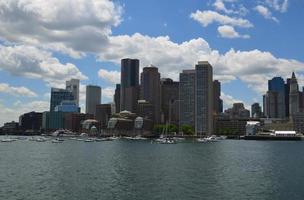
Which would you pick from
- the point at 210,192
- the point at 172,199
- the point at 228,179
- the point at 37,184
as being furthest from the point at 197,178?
the point at 37,184

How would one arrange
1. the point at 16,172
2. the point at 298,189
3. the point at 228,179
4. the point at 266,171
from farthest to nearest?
the point at 266,171
the point at 16,172
the point at 228,179
the point at 298,189

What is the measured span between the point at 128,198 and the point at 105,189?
789 cm

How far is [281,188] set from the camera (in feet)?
236

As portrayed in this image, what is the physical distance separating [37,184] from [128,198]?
18.6 m

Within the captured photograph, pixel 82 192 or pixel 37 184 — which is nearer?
pixel 82 192

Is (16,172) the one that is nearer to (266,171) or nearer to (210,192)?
(210,192)

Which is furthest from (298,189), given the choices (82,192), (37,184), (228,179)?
(37,184)

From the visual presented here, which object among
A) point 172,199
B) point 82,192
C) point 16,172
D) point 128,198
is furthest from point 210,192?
point 16,172

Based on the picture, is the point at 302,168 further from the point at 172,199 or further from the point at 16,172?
the point at 16,172

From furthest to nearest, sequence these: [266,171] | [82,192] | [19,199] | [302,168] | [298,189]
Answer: [302,168]
[266,171]
[298,189]
[82,192]
[19,199]

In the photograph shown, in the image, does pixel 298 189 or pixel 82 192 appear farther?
pixel 298 189

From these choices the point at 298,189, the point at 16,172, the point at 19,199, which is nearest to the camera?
the point at 19,199

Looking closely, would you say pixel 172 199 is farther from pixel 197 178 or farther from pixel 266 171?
pixel 266 171

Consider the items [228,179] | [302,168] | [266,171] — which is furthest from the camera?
[302,168]
